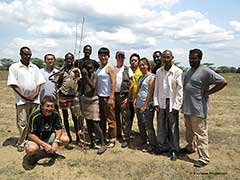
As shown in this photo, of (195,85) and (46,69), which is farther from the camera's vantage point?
(46,69)

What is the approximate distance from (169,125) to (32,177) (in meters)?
2.59

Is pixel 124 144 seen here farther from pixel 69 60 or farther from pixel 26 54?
pixel 26 54

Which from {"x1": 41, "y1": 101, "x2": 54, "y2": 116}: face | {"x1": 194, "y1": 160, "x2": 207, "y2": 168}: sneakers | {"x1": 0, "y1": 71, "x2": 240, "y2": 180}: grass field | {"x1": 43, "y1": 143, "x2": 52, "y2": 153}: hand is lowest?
{"x1": 0, "y1": 71, "x2": 240, "y2": 180}: grass field

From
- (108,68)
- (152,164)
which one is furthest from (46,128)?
(152,164)

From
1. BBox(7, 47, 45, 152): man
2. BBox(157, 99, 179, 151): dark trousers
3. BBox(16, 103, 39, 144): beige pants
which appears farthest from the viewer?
BBox(16, 103, 39, 144): beige pants

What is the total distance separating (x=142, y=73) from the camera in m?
5.90

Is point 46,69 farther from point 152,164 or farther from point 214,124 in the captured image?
point 214,124

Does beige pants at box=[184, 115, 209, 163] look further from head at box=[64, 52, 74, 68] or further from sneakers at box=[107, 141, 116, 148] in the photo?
head at box=[64, 52, 74, 68]

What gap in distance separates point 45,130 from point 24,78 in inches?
47.3

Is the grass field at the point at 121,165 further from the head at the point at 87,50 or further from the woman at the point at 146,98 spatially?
the head at the point at 87,50

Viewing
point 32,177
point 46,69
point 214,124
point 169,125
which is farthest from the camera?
point 214,124

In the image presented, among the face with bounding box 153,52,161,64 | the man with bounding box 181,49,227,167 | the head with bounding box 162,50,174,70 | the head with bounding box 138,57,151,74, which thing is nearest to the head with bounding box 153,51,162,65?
the face with bounding box 153,52,161,64

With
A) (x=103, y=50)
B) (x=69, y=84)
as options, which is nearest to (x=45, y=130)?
(x=69, y=84)

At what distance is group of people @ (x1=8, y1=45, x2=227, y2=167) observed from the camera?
5238 millimetres
